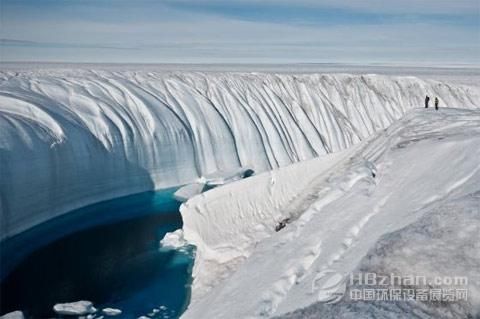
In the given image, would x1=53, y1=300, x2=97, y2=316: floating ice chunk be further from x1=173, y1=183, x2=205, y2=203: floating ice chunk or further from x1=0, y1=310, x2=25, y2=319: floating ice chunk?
x1=173, y1=183, x2=205, y2=203: floating ice chunk

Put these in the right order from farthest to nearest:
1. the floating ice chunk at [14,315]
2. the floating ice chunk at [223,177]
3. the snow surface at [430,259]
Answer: the floating ice chunk at [223,177] → the floating ice chunk at [14,315] → the snow surface at [430,259]

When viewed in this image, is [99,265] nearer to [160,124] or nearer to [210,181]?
[210,181]

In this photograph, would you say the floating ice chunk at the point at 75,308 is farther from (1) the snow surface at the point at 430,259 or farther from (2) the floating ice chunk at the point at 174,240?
(1) the snow surface at the point at 430,259

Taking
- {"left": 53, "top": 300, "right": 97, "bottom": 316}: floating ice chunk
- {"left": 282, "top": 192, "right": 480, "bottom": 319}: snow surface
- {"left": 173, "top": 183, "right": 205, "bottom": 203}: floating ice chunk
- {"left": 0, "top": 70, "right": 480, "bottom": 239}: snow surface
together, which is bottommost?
{"left": 53, "top": 300, "right": 97, "bottom": 316}: floating ice chunk

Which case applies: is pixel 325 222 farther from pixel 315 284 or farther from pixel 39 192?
pixel 39 192

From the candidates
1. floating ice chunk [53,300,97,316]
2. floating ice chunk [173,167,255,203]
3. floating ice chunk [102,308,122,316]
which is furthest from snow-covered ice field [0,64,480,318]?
floating ice chunk [53,300,97,316]

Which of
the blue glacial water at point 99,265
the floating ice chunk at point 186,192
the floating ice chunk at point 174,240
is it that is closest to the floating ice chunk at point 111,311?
the blue glacial water at point 99,265
